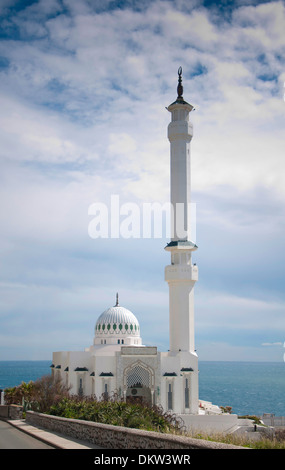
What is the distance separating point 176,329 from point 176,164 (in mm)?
13829

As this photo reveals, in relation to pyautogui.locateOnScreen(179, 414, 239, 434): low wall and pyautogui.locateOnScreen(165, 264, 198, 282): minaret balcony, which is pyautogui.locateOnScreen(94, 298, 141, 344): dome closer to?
pyautogui.locateOnScreen(165, 264, 198, 282): minaret balcony

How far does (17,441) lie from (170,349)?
1128 inches

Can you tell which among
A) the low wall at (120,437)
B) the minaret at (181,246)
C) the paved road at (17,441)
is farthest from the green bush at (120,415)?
the minaret at (181,246)

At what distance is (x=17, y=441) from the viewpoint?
16281 millimetres

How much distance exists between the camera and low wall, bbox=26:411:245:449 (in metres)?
11.3

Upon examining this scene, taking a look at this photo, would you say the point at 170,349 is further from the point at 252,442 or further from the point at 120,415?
the point at 252,442

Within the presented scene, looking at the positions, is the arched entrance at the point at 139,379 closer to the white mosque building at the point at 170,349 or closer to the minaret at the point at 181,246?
the white mosque building at the point at 170,349

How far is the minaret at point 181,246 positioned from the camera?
143 feet

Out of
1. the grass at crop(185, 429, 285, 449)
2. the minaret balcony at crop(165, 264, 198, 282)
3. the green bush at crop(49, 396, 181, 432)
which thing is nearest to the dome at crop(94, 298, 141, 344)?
the minaret balcony at crop(165, 264, 198, 282)

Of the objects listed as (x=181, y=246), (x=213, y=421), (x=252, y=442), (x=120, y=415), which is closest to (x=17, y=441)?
(x=120, y=415)
